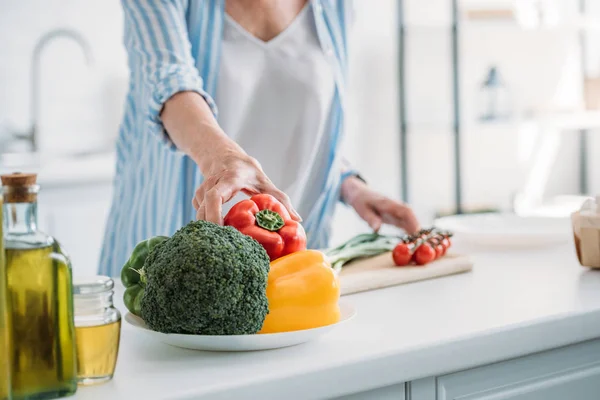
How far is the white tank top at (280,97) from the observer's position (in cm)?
179

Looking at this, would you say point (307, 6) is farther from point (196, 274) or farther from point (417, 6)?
point (417, 6)

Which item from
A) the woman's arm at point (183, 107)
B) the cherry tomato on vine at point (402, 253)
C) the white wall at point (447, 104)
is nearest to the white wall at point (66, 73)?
the white wall at point (447, 104)

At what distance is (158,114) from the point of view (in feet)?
4.92

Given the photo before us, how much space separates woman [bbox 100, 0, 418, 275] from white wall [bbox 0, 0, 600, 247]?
7.09ft

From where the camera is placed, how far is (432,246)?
4.83 ft

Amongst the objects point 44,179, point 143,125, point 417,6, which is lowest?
point 44,179

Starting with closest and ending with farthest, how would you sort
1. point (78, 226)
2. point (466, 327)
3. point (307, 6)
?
1. point (466, 327)
2. point (307, 6)
3. point (78, 226)

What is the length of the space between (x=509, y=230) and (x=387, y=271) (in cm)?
58

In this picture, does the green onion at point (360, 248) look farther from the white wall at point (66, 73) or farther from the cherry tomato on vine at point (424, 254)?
the white wall at point (66, 73)

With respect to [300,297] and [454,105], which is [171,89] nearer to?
[300,297]

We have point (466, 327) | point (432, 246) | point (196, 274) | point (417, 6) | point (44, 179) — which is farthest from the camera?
point (417, 6)

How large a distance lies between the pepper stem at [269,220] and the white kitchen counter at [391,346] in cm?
17

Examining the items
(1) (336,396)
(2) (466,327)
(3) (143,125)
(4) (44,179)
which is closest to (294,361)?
(1) (336,396)

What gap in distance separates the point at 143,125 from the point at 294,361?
41.3 inches
